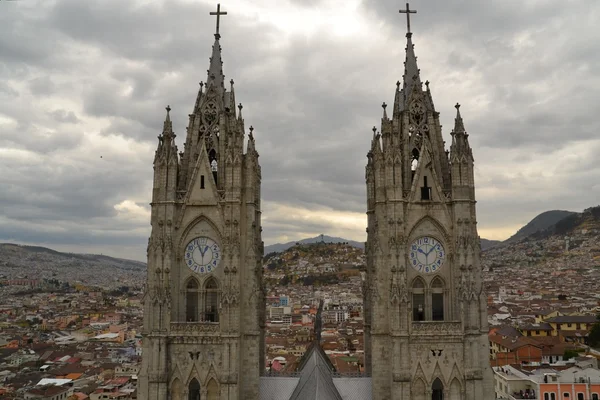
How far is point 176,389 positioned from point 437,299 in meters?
15.4

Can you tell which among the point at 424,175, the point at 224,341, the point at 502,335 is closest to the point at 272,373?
the point at 224,341

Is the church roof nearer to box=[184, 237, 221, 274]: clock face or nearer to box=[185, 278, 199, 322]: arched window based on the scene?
box=[185, 278, 199, 322]: arched window

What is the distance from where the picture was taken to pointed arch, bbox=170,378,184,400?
30.9m

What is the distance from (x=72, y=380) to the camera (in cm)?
9450

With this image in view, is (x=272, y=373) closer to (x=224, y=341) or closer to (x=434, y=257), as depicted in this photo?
(x=224, y=341)

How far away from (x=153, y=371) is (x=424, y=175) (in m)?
18.7

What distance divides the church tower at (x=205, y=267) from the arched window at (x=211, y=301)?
57mm

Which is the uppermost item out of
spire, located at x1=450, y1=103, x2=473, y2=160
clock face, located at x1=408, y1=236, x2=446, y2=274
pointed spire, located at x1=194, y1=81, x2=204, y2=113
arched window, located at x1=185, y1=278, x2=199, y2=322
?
pointed spire, located at x1=194, y1=81, x2=204, y2=113

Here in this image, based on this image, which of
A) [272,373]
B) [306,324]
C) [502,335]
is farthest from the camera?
[306,324]

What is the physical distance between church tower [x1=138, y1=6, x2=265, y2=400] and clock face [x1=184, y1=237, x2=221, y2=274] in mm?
57

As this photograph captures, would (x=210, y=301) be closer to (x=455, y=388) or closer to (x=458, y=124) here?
(x=455, y=388)

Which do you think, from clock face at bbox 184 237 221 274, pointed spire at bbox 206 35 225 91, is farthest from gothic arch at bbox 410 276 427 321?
pointed spire at bbox 206 35 225 91

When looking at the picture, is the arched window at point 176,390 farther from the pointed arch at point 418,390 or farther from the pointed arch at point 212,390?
the pointed arch at point 418,390

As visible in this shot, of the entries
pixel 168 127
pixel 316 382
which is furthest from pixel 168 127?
pixel 316 382
